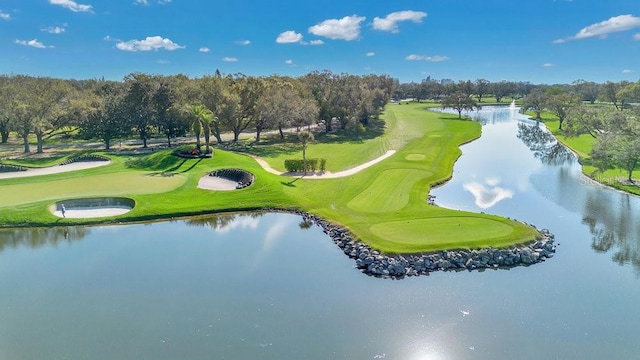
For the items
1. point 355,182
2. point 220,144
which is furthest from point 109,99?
point 355,182

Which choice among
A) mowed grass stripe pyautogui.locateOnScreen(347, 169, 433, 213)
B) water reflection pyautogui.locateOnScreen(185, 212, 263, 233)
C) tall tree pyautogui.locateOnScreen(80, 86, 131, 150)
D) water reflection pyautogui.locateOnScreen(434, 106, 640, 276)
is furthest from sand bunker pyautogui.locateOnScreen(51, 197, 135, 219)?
tall tree pyautogui.locateOnScreen(80, 86, 131, 150)

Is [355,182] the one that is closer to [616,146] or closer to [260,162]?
[260,162]

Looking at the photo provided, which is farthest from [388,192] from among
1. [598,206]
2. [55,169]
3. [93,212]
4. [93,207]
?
[55,169]

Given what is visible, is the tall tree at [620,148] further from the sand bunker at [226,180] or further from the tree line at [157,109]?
the tree line at [157,109]

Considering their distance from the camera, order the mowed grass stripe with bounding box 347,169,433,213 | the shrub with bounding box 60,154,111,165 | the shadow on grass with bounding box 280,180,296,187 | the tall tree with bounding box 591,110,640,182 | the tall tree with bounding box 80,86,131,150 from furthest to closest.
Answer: the tall tree with bounding box 80,86,131,150, the shrub with bounding box 60,154,111,165, the shadow on grass with bounding box 280,180,296,187, the tall tree with bounding box 591,110,640,182, the mowed grass stripe with bounding box 347,169,433,213

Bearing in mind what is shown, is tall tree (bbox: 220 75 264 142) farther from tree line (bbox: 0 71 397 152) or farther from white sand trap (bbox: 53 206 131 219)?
white sand trap (bbox: 53 206 131 219)

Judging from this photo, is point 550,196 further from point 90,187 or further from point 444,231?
point 90,187
